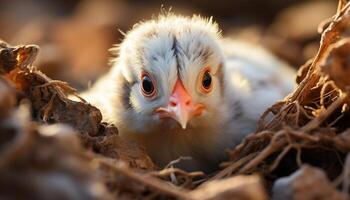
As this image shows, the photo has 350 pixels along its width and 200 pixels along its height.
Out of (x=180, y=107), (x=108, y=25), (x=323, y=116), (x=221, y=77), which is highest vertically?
(x=108, y=25)

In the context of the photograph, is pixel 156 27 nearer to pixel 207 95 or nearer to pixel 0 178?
pixel 207 95

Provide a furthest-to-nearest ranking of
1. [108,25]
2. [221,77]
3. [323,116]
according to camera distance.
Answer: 1. [108,25]
2. [221,77]
3. [323,116]

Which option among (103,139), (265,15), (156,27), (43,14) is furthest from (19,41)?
(103,139)

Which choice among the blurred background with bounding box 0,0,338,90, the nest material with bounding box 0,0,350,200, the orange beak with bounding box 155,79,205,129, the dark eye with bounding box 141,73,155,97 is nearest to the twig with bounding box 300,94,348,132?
the nest material with bounding box 0,0,350,200

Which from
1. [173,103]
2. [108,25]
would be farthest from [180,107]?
[108,25]

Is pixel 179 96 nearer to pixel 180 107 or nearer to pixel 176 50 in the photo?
pixel 180 107

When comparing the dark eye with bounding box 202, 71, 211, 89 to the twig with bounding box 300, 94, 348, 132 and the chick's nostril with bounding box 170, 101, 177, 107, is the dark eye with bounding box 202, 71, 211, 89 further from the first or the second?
the twig with bounding box 300, 94, 348, 132

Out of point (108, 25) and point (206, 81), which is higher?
point (108, 25)
